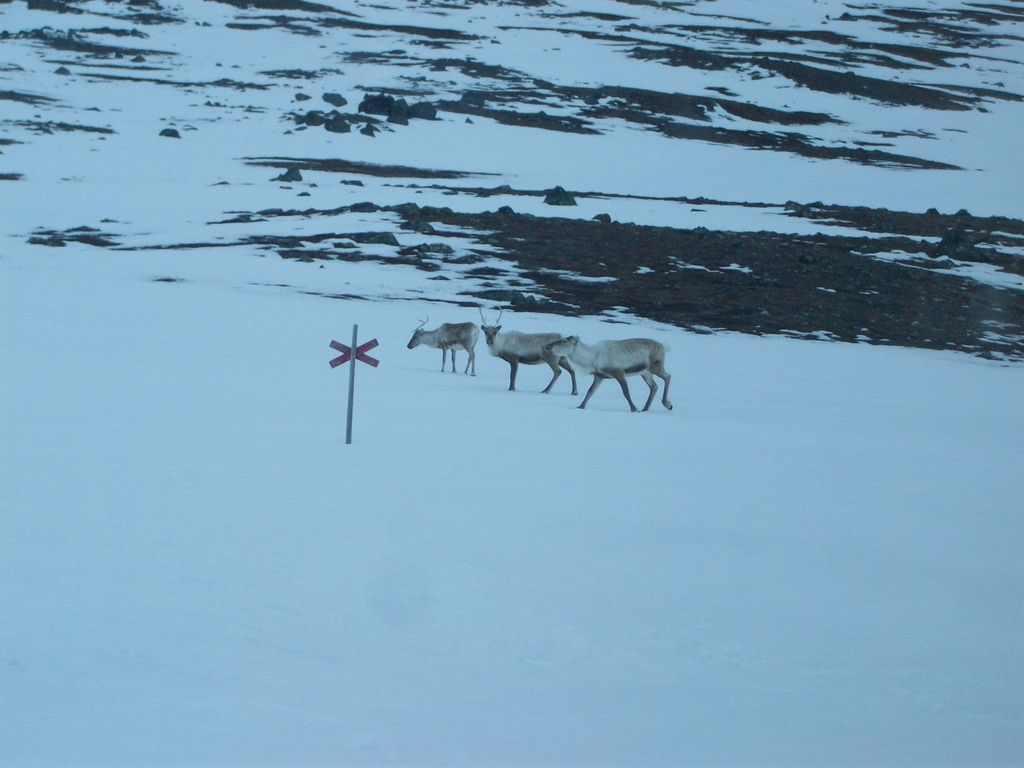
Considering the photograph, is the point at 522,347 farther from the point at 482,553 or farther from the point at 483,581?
the point at 483,581

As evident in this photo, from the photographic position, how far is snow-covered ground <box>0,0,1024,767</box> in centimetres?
494

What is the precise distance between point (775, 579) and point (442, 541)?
2262 millimetres

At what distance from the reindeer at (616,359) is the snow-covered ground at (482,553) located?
59cm

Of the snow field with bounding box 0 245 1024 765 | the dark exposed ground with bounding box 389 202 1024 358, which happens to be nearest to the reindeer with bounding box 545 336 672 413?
the snow field with bounding box 0 245 1024 765

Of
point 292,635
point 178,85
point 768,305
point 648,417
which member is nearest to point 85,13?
point 178,85

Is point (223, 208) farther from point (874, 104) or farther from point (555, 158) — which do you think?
point (874, 104)

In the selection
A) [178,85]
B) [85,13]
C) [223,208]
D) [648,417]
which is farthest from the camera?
[85,13]

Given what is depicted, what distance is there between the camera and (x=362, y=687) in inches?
203

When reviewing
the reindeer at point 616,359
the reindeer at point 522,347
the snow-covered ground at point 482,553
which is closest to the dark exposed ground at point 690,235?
the snow-covered ground at point 482,553

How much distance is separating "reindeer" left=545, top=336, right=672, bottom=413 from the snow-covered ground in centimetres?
59

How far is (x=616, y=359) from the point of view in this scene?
43.4 feet

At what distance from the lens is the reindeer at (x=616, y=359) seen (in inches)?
521

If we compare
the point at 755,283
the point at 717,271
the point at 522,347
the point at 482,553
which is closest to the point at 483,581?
the point at 482,553

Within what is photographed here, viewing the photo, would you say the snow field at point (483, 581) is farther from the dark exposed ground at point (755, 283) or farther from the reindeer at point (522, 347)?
the dark exposed ground at point (755, 283)
